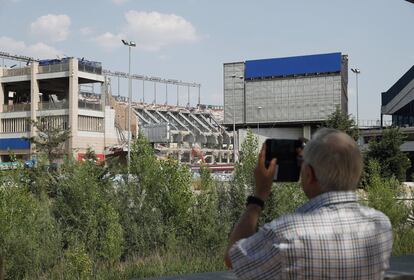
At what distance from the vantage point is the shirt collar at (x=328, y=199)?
2.25m

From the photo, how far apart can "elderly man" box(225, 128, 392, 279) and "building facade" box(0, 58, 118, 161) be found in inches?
2698

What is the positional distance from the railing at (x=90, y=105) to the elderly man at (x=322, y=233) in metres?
71.0

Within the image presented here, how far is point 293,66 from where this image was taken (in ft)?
333

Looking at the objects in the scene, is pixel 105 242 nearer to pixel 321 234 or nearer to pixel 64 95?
pixel 321 234

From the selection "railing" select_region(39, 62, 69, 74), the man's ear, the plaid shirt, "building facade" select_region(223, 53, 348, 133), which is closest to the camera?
the plaid shirt

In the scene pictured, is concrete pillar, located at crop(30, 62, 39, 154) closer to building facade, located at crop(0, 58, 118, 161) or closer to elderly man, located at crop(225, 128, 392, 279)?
building facade, located at crop(0, 58, 118, 161)

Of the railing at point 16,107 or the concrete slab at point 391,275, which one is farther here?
the railing at point 16,107

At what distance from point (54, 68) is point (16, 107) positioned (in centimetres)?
766

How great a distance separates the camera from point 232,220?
10.4 metres

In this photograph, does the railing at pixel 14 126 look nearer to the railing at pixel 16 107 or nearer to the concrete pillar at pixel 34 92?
the railing at pixel 16 107

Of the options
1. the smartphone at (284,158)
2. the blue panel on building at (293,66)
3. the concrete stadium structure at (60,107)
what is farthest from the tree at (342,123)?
the smartphone at (284,158)

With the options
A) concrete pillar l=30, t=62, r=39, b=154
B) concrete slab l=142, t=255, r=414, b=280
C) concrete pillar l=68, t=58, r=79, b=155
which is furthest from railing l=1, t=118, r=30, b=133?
concrete slab l=142, t=255, r=414, b=280

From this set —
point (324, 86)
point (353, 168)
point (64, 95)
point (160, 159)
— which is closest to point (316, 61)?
point (324, 86)

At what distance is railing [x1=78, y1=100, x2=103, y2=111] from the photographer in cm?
7206
